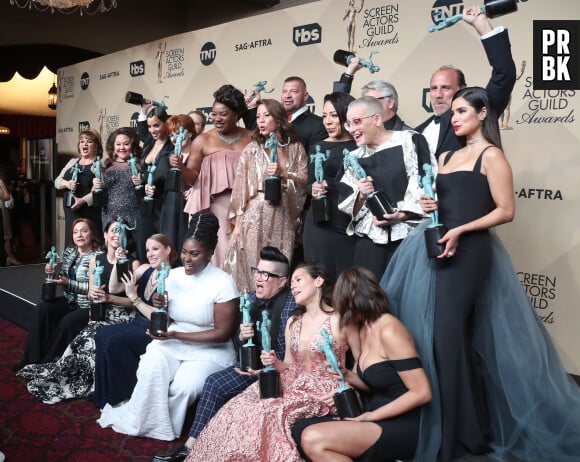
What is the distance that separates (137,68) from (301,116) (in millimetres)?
4302

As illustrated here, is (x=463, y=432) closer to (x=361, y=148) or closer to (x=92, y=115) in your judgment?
(x=361, y=148)

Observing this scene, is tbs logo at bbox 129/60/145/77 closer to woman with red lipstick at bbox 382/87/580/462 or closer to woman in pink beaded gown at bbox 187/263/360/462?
woman in pink beaded gown at bbox 187/263/360/462

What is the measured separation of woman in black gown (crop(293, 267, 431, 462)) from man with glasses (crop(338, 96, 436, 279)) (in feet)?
1.74

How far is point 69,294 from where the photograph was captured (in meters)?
4.79

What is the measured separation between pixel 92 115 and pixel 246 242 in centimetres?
544

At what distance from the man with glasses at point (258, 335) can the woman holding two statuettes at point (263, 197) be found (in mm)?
644

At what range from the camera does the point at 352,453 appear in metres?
2.62

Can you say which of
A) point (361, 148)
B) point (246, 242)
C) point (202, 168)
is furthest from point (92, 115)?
point (361, 148)

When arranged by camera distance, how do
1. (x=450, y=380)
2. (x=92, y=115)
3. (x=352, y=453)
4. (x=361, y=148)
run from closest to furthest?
(x=352, y=453)
(x=450, y=380)
(x=361, y=148)
(x=92, y=115)

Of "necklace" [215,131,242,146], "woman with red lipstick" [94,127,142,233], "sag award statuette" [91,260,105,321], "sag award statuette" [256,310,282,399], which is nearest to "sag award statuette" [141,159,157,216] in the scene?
"woman with red lipstick" [94,127,142,233]

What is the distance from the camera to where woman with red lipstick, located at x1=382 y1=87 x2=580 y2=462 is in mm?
2844

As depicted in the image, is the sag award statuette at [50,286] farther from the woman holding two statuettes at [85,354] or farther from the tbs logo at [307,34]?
the tbs logo at [307,34]

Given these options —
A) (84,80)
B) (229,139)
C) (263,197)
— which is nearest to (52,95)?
(84,80)

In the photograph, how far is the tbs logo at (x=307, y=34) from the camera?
569 cm
